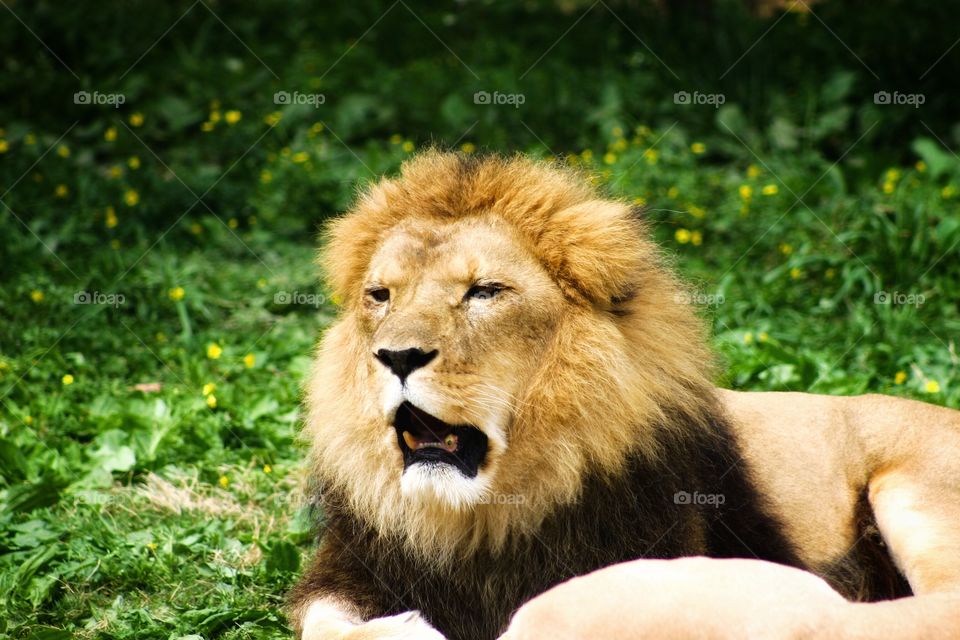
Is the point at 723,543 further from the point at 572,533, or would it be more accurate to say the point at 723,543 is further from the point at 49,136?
the point at 49,136

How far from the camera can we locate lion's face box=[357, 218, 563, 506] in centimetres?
303

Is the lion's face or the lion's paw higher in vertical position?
the lion's face

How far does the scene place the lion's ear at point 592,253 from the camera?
10.8ft

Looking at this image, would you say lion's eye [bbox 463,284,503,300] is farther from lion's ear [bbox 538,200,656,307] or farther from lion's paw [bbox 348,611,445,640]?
lion's paw [bbox 348,611,445,640]

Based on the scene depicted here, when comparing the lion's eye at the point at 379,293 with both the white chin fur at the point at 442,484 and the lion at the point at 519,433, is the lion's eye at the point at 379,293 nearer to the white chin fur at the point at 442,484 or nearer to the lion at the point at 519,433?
the lion at the point at 519,433

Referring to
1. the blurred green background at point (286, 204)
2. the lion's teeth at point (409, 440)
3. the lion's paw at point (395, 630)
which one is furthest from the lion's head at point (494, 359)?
the blurred green background at point (286, 204)

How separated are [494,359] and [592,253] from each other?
1.45 feet

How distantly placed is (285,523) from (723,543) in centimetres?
182

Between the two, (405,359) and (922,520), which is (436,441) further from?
(922,520)

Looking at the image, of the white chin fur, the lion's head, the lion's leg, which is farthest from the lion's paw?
the lion's leg

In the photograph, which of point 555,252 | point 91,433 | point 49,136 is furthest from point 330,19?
point 555,252

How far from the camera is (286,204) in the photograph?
25.6 ft

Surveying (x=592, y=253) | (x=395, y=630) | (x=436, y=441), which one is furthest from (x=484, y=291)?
(x=395, y=630)

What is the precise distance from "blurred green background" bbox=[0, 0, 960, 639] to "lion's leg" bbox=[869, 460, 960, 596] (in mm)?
839
